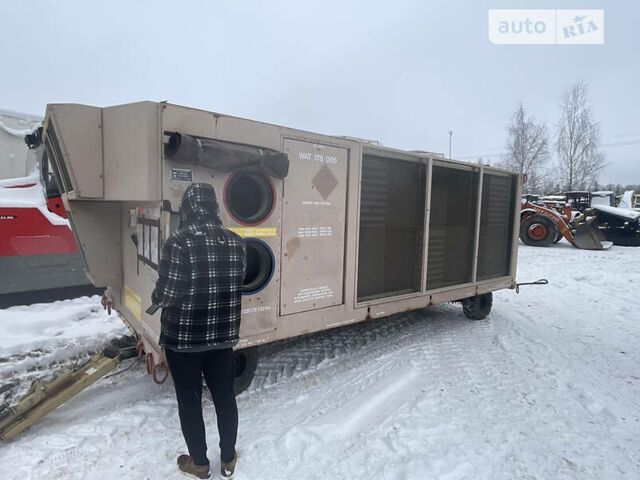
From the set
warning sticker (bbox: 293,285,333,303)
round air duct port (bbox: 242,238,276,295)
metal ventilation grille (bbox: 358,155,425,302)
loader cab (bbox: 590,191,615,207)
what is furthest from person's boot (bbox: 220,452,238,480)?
loader cab (bbox: 590,191,615,207)

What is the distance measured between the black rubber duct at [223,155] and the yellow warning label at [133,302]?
4.79ft

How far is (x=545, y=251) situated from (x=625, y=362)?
9.78 metres

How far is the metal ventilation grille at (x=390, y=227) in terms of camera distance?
4.05 meters

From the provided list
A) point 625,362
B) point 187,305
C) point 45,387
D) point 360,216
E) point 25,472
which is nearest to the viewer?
point 187,305

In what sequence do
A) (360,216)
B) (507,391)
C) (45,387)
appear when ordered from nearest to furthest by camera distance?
(45,387) < (507,391) < (360,216)

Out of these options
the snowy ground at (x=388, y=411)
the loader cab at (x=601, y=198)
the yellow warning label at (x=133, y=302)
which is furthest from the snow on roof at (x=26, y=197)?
the loader cab at (x=601, y=198)

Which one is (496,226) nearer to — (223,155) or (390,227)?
(390,227)

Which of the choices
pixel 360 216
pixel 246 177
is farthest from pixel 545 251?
pixel 246 177

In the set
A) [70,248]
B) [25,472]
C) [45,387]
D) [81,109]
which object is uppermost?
[81,109]

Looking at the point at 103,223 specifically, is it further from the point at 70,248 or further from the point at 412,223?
the point at 412,223

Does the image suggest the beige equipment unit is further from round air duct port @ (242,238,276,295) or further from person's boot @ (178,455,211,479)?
person's boot @ (178,455,211,479)

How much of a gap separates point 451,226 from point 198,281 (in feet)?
11.8

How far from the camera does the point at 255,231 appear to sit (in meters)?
3.17

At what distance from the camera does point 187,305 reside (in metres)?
2.20
